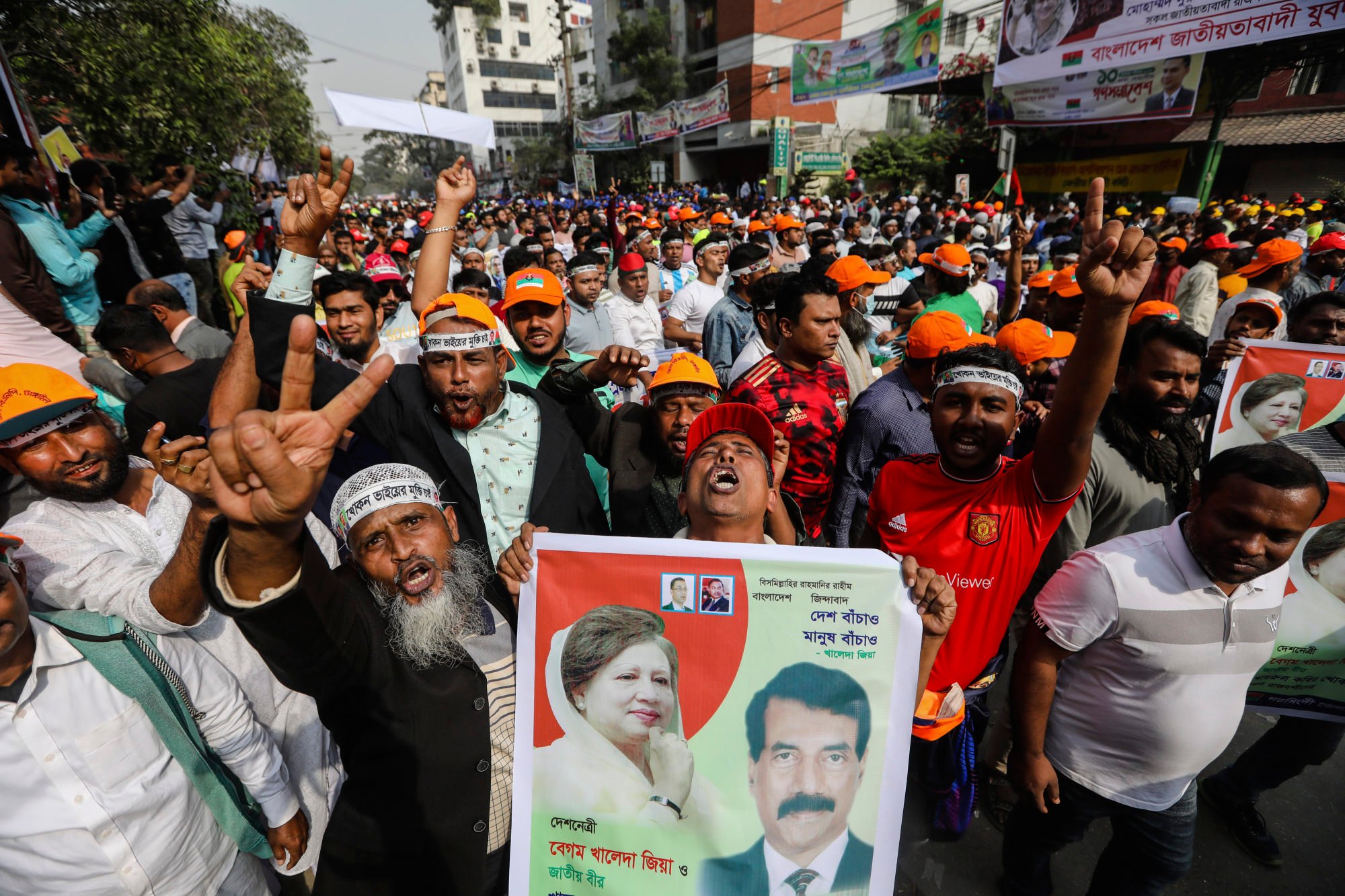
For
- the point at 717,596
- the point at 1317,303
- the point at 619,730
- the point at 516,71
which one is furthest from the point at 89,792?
the point at 516,71

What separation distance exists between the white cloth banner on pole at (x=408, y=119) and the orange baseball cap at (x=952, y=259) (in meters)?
13.6

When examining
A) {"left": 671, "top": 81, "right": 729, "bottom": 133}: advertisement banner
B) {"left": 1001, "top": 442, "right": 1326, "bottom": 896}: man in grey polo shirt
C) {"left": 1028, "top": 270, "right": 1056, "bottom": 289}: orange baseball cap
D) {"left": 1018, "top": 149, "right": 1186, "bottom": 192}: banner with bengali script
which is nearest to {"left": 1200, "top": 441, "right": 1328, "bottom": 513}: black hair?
{"left": 1001, "top": 442, "right": 1326, "bottom": 896}: man in grey polo shirt

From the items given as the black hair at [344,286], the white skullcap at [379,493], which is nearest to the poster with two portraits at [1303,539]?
the white skullcap at [379,493]

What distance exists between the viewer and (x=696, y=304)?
21.1 feet

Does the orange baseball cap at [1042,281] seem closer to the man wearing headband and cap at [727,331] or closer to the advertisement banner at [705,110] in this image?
the man wearing headband and cap at [727,331]

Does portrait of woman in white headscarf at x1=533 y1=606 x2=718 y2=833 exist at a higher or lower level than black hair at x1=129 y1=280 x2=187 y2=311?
lower

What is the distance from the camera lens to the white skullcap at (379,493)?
204 cm

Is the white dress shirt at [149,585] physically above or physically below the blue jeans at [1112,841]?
above

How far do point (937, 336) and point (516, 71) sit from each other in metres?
84.1

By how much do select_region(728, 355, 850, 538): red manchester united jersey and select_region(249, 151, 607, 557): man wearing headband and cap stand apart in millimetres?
1056

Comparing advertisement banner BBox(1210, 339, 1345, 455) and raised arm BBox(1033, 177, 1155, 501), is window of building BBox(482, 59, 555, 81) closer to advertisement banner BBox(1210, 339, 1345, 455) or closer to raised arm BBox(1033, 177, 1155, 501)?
advertisement banner BBox(1210, 339, 1345, 455)

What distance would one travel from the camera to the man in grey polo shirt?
5.83ft

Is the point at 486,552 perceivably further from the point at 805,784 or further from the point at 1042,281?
the point at 1042,281

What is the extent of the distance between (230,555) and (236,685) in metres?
1.13
